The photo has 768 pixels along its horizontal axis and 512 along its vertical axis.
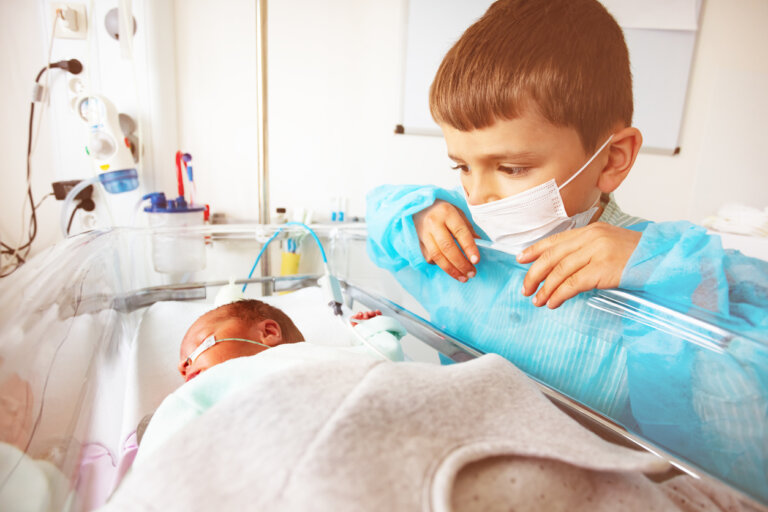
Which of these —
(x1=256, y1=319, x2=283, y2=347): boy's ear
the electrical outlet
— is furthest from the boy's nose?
the electrical outlet

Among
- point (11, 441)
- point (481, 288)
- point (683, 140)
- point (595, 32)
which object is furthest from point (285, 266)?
point (683, 140)

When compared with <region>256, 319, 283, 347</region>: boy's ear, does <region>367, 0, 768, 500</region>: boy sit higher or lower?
higher

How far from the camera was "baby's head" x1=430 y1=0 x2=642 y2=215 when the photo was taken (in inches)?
21.8

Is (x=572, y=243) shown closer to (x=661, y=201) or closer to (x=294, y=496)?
(x=294, y=496)

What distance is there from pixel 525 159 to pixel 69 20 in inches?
64.3

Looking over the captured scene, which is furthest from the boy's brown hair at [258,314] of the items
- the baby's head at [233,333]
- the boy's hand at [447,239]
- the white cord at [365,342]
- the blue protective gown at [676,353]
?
the blue protective gown at [676,353]

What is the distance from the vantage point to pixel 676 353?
47 cm

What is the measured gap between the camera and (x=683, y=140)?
122cm

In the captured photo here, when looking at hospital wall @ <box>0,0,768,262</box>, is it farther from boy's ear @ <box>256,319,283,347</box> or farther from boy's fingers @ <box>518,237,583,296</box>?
boy's ear @ <box>256,319,283,347</box>

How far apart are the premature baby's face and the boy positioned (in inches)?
15.3

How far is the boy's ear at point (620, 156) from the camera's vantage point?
23.0 inches

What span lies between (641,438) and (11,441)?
73cm

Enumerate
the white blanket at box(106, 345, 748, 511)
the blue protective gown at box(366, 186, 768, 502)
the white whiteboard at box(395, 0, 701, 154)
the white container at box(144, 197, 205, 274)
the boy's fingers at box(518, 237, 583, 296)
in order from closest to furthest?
the white blanket at box(106, 345, 748, 511)
the blue protective gown at box(366, 186, 768, 502)
the boy's fingers at box(518, 237, 583, 296)
the white whiteboard at box(395, 0, 701, 154)
the white container at box(144, 197, 205, 274)

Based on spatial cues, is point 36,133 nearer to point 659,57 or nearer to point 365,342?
point 365,342
